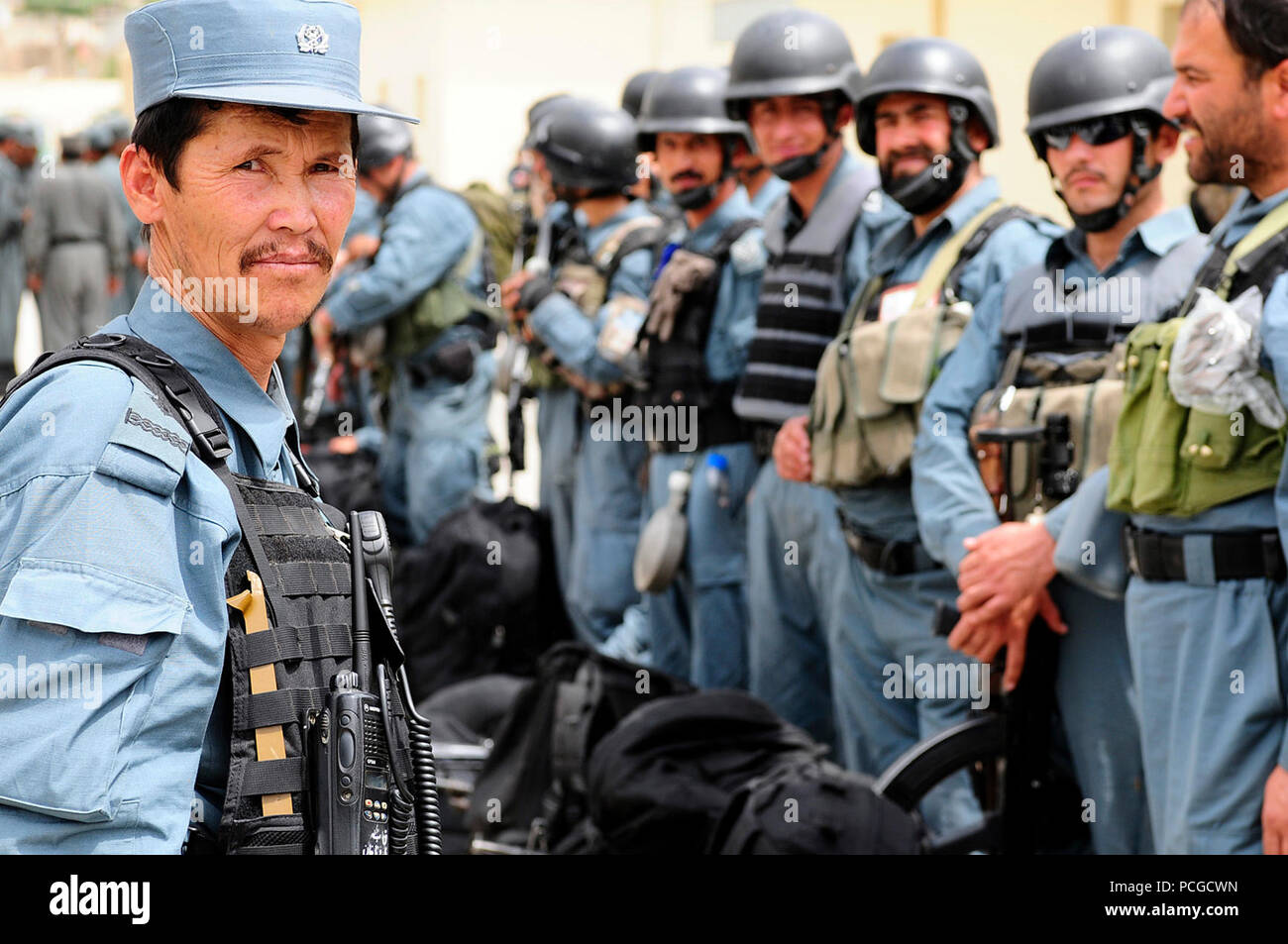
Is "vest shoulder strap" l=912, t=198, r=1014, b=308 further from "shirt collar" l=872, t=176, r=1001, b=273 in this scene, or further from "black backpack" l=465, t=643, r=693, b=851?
"black backpack" l=465, t=643, r=693, b=851

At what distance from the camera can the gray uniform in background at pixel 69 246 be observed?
1273 centimetres

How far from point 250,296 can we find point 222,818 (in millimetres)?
578

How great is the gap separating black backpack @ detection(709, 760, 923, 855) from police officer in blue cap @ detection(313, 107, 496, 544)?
3927mm

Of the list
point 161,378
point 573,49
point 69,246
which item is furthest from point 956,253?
point 573,49

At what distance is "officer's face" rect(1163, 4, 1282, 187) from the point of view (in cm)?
306

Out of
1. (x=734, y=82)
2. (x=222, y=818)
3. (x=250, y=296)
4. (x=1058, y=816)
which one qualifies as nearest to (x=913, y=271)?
(x=734, y=82)

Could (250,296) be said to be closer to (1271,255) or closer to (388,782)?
(388,782)

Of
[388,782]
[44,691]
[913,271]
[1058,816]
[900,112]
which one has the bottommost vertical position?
[1058,816]

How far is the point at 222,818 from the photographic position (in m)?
1.64

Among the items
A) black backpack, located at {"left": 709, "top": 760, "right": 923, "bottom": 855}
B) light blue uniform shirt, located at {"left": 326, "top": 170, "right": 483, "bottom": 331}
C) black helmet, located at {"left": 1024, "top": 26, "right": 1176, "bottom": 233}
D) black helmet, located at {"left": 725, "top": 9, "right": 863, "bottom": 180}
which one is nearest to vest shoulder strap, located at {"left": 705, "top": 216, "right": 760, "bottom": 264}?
black helmet, located at {"left": 725, "top": 9, "right": 863, "bottom": 180}

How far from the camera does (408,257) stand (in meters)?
7.59

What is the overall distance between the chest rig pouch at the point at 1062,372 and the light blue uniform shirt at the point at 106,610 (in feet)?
8.23
